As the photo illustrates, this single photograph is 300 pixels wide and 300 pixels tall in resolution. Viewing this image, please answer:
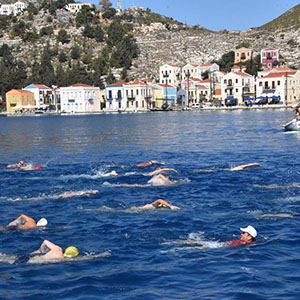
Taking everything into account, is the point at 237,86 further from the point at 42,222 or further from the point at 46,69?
the point at 42,222

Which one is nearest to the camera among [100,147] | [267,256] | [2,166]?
[267,256]

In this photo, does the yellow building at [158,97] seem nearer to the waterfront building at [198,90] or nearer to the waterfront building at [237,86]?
the waterfront building at [198,90]

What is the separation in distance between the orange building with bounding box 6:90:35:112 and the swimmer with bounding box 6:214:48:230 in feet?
433

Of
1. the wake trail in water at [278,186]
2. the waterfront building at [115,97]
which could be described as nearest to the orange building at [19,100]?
the waterfront building at [115,97]

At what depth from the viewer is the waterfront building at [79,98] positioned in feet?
450

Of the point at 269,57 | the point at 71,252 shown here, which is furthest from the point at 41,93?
the point at 71,252

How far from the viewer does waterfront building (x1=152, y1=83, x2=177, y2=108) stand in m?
139

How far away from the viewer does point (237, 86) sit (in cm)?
13050

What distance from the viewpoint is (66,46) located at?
19250cm

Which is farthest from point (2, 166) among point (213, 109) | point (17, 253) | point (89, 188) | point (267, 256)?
point (213, 109)

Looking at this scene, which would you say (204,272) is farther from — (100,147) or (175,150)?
(100,147)

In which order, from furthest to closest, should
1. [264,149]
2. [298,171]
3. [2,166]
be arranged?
[264,149] → [2,166] → [298,171]

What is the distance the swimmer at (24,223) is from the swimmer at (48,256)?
2675mm

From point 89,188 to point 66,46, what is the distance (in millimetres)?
175801
